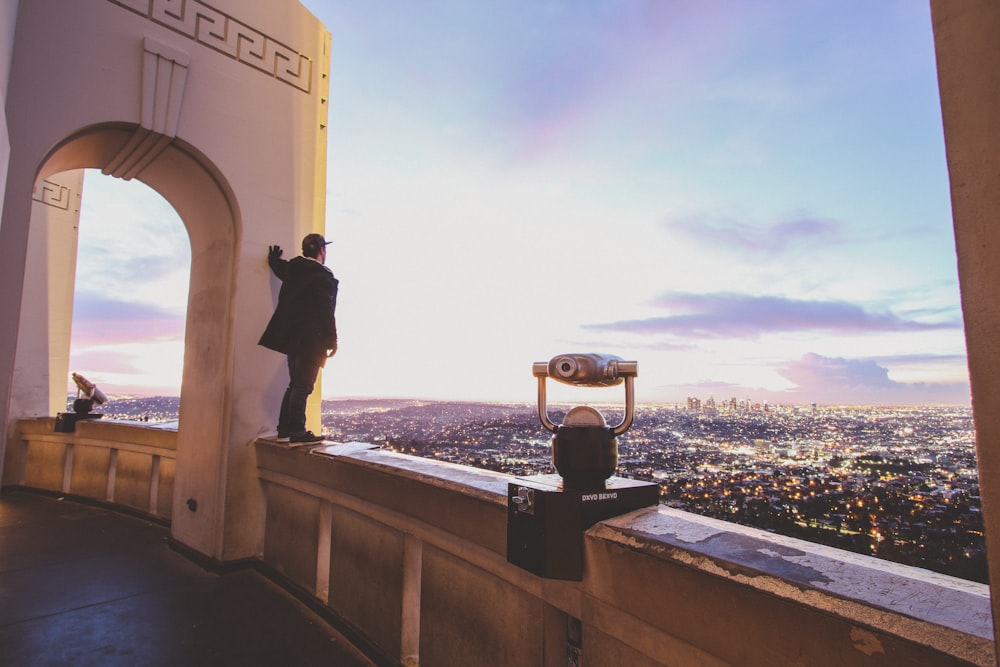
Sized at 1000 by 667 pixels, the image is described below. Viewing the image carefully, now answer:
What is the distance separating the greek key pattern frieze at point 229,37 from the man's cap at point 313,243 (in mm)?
1821

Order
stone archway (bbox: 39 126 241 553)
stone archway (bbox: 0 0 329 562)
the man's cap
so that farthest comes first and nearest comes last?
the man's cap
stone archway (bbox: 39 126 241 553)
stone archway (bbox: 0 0 329 562)

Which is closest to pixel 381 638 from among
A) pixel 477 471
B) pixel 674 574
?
pixel 477 471

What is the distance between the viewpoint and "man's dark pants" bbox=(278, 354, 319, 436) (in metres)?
4.30

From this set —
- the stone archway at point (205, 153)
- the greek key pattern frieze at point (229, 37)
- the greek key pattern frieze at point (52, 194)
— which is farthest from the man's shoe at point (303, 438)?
the greek key pattern frieze at point (52, 194)

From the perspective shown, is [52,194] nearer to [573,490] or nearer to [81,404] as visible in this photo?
[81,404]

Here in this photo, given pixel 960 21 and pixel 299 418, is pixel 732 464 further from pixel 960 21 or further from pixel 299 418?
pixel 299 418

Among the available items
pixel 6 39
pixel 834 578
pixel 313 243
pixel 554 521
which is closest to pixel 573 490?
pixel 554 521

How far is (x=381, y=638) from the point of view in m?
2.84

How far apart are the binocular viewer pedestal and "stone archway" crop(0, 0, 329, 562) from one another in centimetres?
358

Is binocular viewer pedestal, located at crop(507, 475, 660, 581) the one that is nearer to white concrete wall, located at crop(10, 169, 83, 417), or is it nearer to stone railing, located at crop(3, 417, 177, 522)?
stone railing, located at crop(3, 417, 177, 522)

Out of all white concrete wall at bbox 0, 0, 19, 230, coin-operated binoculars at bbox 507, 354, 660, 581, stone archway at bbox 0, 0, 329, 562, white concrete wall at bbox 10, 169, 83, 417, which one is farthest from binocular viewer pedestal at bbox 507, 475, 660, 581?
white concrete wall at bbox 10, 169, 83, 417

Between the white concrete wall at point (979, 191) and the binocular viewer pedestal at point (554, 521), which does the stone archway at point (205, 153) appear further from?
the white concrete wall at point (979, 191)

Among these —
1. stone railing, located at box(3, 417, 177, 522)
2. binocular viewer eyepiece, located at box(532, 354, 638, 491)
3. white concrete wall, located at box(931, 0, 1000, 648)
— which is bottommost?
stone railing, located at box(3, 417, 177, 522)

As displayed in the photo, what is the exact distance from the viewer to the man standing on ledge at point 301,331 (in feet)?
14.1
